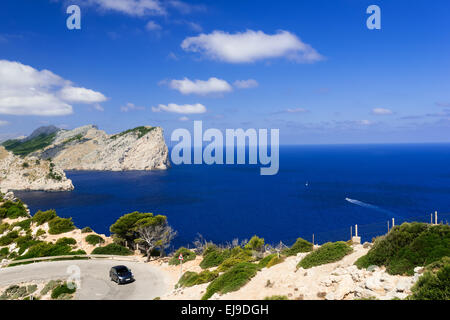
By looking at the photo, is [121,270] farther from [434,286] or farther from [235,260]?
[434,286]

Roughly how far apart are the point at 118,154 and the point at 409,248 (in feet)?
630

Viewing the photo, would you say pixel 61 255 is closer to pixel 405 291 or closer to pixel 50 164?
pixel 405 291

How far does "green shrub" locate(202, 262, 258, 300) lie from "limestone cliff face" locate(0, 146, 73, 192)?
12180cm

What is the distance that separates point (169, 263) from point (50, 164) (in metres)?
128

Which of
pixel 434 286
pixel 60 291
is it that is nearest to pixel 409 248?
pixel 434 286

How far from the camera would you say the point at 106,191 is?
11319 centimetres

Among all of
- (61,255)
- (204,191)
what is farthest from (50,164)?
(61,255)

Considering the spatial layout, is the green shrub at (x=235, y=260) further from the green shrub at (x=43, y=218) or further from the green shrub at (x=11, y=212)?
the green shrub at (x=11, y=212)

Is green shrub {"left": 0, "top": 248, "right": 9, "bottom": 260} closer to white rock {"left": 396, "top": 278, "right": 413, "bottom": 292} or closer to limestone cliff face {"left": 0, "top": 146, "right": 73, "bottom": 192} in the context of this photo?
white rock {"left": 396, "top": 278, "right": 413, "bottom": 292}

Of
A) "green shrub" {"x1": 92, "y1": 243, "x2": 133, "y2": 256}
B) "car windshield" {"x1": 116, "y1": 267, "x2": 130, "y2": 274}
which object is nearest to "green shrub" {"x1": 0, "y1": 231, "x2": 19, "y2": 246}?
"green shrub" {"x1": 92, "y1": 243, "x2": 133, "y2": 256}

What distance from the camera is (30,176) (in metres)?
123
